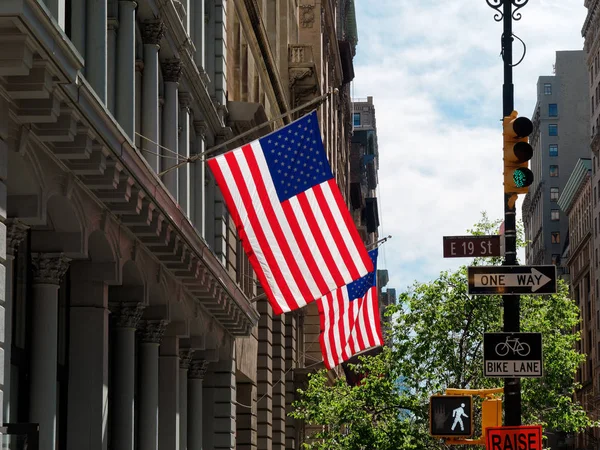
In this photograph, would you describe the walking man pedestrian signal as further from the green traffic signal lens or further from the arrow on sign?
the green traffic signal lens

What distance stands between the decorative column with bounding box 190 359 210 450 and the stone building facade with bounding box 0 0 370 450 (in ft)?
0.15

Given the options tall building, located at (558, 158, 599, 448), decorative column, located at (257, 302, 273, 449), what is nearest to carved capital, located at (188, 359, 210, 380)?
decorative column, located at (257, 302, 273, 449)

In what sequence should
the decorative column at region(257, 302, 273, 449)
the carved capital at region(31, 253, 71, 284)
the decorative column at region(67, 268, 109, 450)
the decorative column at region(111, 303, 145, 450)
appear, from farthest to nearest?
the decorative column at region(257, 302, 273, 449)
the decorative column at region(111, 303, 145, 450)
the decorative column at region(67, 268, 109, 450)
the carved capital at region(31, 253, 71, 284)

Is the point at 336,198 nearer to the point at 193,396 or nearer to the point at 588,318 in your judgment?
the point at 193,396

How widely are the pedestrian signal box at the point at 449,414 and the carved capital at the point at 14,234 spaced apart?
6.49 metres

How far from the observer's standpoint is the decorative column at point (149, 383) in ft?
86.6

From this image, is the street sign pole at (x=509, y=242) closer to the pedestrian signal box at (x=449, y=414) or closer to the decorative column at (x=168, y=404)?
the pedestrian signal box at (x=449, y=414)

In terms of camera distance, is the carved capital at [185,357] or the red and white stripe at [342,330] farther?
the red and white stripe at [342,330]

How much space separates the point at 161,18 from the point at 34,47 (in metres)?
11.6

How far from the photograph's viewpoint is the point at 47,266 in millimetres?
19688

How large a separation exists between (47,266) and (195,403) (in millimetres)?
13767

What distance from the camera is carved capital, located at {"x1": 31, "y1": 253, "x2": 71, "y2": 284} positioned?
1959 centimetres

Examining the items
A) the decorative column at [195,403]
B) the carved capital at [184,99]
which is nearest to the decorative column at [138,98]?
the carved capital at [184,99]

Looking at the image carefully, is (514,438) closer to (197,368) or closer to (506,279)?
(506,279)
